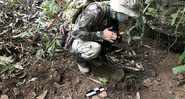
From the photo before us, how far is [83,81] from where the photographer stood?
12.7 ft

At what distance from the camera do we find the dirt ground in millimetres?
3707

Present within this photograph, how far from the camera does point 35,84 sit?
3.78 meters

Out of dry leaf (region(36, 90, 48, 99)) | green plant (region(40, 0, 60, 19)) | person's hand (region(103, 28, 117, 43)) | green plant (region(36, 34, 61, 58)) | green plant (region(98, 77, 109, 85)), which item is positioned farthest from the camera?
green plant (region(40, 0, 60, 19))

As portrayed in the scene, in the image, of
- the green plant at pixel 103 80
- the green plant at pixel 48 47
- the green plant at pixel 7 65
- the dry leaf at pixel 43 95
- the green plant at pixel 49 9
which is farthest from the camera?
the green plant at pixel 49 9

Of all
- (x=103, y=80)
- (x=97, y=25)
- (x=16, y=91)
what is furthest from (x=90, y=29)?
(x=16, y=91)

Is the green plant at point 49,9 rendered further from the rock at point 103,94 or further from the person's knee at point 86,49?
the rock at point 103,94

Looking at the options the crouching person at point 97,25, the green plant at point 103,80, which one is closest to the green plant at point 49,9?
the crouching person at point 97,25

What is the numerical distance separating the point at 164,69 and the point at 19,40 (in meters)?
2.01

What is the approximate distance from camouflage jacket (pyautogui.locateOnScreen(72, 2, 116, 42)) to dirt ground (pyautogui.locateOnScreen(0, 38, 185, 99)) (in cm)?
53

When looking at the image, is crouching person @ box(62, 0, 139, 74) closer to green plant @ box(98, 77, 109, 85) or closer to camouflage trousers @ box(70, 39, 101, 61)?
camouflage trousers @ box(70, 39, 101, 61)

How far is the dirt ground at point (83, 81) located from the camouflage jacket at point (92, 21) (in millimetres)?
Result: 530

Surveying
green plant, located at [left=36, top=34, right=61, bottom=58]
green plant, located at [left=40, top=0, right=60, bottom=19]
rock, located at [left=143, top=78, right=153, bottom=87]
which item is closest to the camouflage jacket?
green plant, located at [left=36, top=34, right=61, bottom=58]

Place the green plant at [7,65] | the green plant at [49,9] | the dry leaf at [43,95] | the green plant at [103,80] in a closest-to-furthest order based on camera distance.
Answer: the dry leaf at [43,95] < the green plant at [103,80] < the green plant at [7,65] < the green plant at [49,9]

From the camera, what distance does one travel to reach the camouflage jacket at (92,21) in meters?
3.55
